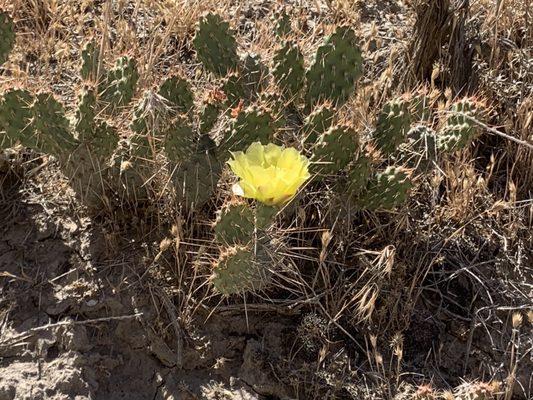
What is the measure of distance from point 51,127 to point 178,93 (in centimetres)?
38

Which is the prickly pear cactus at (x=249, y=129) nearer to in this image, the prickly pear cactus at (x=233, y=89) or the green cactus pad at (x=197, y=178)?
the green cactus pad at (x=197, y=178)

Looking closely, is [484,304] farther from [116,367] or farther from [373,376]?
[116,367]

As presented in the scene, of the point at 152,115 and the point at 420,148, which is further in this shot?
the point at 420,148

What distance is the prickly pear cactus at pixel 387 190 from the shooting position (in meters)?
2.45

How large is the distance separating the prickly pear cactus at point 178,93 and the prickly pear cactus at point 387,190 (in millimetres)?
599

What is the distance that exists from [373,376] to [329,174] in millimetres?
609

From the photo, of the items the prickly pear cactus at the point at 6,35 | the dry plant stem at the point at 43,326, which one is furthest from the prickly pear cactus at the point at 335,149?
the prickly pear cactus at the point at 6,35

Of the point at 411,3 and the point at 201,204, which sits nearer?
the point at 201,204

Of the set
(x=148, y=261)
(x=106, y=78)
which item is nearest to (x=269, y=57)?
(x=106, y=78)

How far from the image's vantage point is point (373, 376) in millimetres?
2438

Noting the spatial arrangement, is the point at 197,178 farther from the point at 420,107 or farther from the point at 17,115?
the point at 420,107

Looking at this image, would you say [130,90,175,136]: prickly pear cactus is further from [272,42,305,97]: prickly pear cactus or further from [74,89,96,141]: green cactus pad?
[272,42,305,97]: prickly pear cactus

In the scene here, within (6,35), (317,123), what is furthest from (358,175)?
(6,35)

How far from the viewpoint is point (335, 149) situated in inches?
94.7
